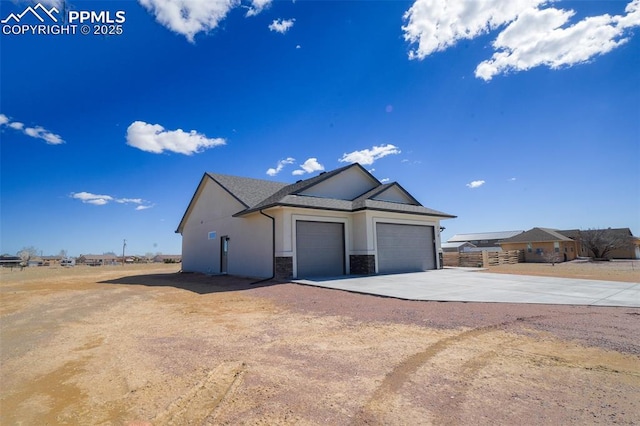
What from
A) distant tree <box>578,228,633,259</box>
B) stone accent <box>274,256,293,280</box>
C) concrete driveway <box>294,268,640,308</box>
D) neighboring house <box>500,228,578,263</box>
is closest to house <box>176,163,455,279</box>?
stone accent <box>274,256,293,280</box>

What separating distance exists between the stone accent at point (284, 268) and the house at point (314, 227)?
1.7 inches

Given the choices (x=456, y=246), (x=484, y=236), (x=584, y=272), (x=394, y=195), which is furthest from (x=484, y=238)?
(x=394, y=195)

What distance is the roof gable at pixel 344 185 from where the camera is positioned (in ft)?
56.0

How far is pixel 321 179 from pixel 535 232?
36.5 m

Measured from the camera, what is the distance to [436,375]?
3.80 metres

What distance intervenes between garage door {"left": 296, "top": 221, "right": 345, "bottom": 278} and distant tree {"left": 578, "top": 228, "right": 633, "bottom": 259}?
1626 inches

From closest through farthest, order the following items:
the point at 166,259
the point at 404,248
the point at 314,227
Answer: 1. the point at 314,227
2. the point at 404,248
3. the point at 166,259

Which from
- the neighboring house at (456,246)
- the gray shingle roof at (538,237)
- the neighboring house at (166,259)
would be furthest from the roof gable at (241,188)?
the neighboring house at (456,246)

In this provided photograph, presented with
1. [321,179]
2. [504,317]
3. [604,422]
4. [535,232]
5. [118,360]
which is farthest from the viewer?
[535,232]

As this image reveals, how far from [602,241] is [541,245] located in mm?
8086

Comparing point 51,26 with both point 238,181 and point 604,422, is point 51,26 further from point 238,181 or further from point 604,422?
point 604,422

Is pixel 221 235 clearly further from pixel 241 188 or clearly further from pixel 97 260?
A: pixel 97 260

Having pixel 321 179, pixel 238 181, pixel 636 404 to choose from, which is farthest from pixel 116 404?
pixel 238 181

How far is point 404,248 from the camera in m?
17.6
